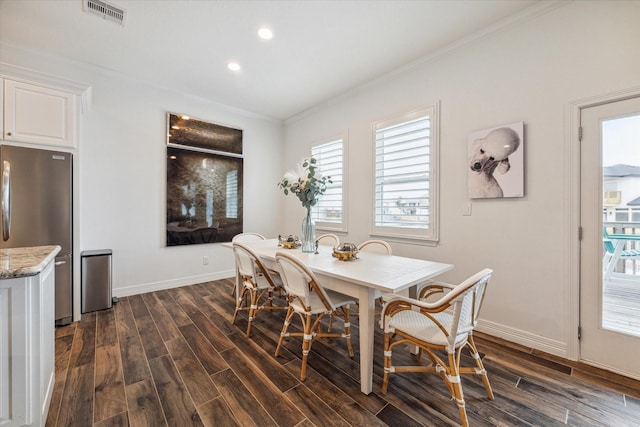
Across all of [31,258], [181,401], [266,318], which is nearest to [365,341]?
[181,401]

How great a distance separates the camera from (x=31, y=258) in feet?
4.44

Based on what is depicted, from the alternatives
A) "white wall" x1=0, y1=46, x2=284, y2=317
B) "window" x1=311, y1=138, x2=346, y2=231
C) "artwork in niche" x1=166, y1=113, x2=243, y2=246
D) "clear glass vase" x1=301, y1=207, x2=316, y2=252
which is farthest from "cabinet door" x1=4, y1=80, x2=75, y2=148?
"window" x1=311, y1=138, x2=346, y2=231

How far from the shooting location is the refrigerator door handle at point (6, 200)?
230 cm

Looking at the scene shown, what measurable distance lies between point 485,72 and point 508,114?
50 centimetres

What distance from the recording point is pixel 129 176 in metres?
3.47

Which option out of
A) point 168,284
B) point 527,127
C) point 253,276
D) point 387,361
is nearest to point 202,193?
point 168,284

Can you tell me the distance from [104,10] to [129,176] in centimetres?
190

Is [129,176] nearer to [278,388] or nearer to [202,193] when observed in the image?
[202,193]

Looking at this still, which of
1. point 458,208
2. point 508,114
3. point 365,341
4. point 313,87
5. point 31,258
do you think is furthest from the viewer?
point 313,87

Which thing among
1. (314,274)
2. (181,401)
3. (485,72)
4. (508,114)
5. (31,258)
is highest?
(485,72)

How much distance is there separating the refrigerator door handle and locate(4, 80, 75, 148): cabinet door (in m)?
0.29

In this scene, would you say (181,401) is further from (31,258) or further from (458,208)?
(458,208)

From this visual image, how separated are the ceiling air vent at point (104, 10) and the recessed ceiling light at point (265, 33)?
1158mm

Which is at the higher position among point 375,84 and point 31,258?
point 375,84
